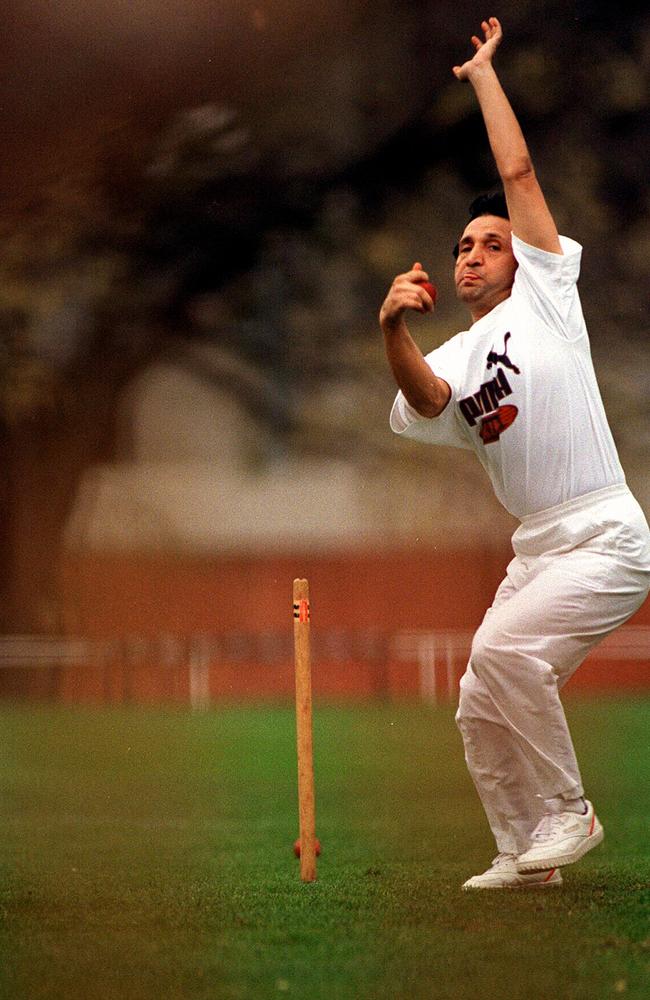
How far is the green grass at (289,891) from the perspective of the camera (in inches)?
121

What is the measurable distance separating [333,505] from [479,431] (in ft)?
42.5

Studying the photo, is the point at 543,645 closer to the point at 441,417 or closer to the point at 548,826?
the point at 548,826

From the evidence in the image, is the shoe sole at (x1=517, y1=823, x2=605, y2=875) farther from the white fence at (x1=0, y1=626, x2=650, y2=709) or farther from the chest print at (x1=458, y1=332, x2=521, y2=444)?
the white fence at (x1=0, y1=626, x2=650, y2=709)

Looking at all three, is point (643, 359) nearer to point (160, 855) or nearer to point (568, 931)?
point (160, 855)

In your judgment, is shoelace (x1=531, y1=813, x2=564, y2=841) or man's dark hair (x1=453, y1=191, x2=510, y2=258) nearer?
shoelace (x1=531, y1=813, x2=564, y2=841)

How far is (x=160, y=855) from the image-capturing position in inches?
201

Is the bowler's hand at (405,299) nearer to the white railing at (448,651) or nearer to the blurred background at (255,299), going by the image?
the blurred background at (255,299)

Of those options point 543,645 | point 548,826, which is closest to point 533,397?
point 543,645

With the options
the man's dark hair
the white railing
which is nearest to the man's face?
the man's dark hair

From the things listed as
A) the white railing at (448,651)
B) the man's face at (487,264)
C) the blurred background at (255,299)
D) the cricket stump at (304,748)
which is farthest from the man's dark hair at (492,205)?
the white railing at (448,651)

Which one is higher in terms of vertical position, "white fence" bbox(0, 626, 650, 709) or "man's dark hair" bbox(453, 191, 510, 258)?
"man's dark hair" bbox(453, 191, 510, 258)

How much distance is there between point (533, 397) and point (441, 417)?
294mm

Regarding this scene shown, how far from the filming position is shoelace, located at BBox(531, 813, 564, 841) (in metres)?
4.01

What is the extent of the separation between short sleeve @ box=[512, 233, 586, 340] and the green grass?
1.50m
